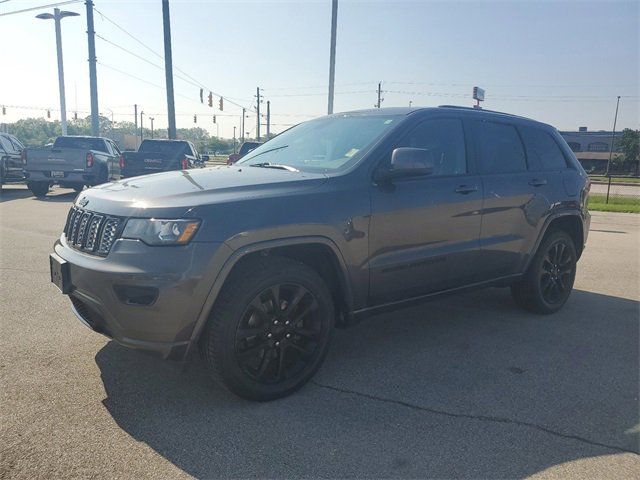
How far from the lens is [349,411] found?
3145mm

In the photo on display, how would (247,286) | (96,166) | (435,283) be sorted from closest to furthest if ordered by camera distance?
(247,286)
(435,283)
(96,166)

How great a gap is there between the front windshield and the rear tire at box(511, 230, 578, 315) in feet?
6.89

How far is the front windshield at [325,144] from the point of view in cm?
382

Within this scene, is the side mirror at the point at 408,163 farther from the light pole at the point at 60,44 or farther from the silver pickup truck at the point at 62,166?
the light pole at the point at 60,44

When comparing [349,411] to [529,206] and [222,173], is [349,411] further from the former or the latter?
[529,206]

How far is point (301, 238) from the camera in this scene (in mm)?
3209

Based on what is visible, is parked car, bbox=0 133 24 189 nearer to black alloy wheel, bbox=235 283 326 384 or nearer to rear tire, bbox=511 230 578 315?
black alloy wheel, bbox=235 283 326 384

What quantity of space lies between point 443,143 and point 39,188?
14265mm

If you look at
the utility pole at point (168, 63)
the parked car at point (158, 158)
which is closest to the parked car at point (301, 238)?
the parked car at point (158, 158)

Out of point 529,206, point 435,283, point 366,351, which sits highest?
point 529,206

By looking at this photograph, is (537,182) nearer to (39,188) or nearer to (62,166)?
(62,166)

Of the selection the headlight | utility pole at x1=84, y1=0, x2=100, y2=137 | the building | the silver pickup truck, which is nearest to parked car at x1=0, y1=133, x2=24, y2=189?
the silver pickup truck

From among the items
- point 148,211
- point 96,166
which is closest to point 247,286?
point 148,211

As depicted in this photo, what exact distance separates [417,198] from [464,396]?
4.53 ft
